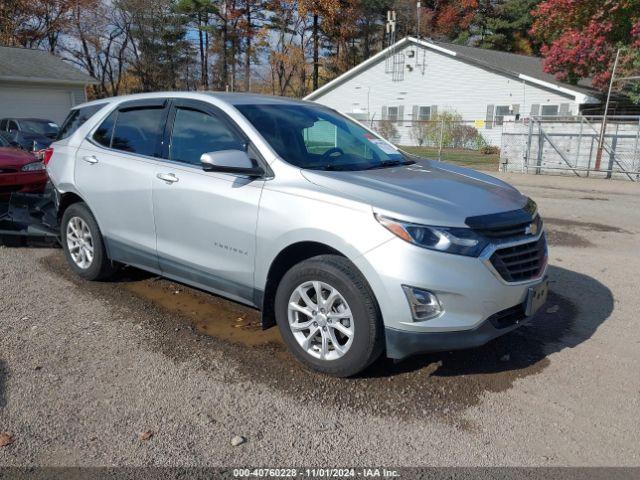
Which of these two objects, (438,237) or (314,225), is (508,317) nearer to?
(438,237)

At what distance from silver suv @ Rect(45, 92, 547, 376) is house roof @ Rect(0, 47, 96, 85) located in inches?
888

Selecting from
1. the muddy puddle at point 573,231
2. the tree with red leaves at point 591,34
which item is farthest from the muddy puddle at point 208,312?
the tree with red leaves at point 591,34

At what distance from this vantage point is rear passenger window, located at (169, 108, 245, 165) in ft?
13.4

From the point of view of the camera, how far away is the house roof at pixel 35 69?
2397cm

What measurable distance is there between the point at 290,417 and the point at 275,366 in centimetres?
63

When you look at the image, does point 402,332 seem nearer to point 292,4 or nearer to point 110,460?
point 110,460

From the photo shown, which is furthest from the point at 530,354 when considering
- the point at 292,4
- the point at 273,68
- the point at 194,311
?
the point at 273,68

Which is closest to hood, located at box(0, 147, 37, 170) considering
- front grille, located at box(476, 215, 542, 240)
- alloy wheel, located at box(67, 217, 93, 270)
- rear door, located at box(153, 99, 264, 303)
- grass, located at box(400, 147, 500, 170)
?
alloy wheel, located at box(67, 217, 93, 270)

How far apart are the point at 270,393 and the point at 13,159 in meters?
6.27

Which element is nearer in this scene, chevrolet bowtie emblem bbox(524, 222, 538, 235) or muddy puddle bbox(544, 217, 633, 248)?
chevrolet bowtie emblem bbox(524, 222, 538, 235)

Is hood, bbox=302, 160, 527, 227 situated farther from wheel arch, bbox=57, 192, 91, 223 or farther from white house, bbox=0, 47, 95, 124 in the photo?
white house, bbox=0, 47, 95, 124

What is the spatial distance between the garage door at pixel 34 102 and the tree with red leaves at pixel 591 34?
21.5m

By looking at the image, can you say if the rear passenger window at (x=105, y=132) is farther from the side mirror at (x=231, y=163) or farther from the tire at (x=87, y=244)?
the side mirror at (x=231, y=163)

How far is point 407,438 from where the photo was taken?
300 cm
